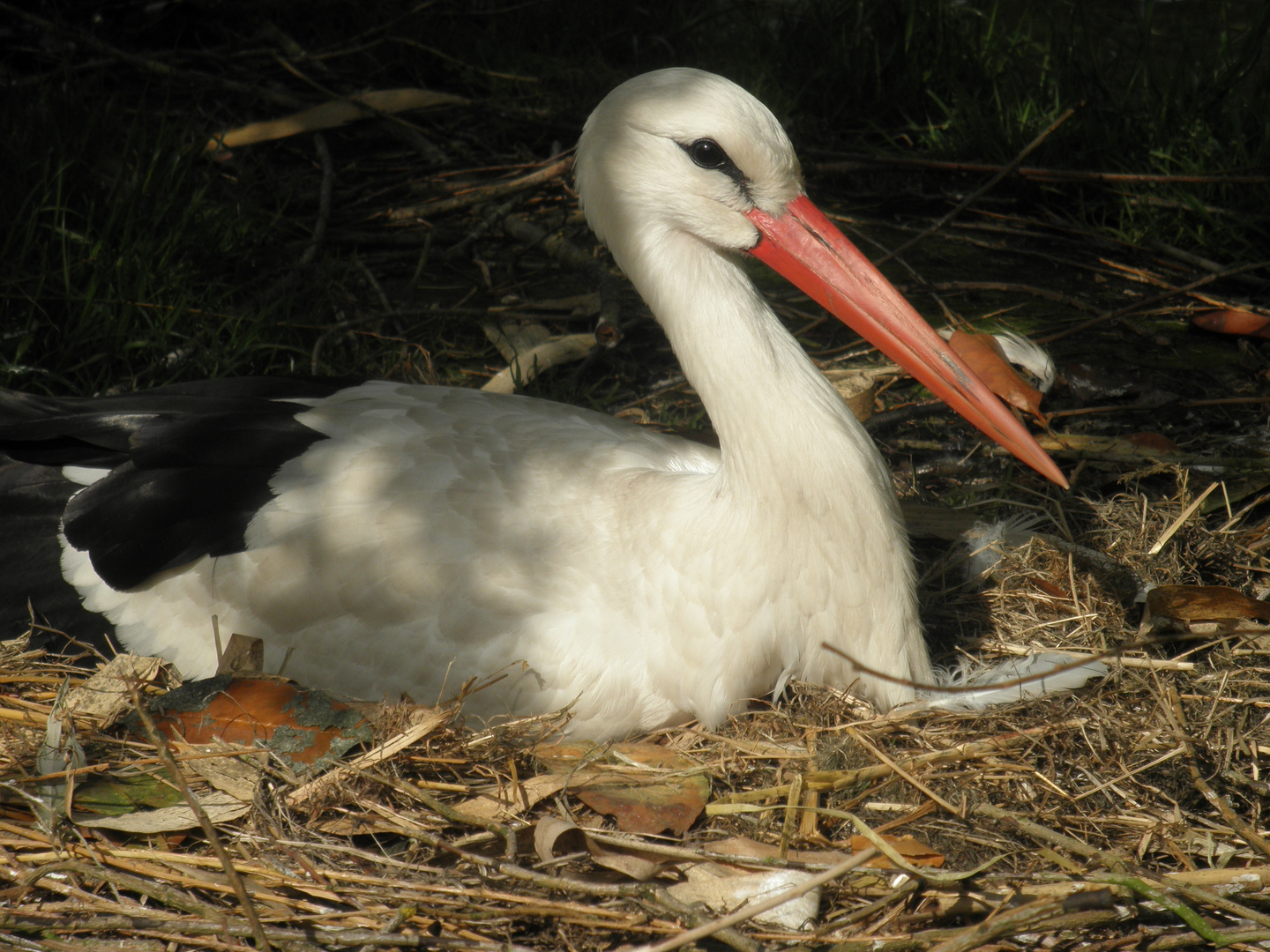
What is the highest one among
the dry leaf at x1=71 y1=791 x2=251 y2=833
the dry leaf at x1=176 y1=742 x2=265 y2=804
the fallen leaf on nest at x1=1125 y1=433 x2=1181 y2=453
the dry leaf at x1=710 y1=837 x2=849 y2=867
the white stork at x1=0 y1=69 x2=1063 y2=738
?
the white stork at x1=0 y1=69 x2=1063 y2=738

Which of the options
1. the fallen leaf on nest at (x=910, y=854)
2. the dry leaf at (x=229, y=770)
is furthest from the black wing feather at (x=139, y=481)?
the fallen leaf on nest at (x=910, y=854)

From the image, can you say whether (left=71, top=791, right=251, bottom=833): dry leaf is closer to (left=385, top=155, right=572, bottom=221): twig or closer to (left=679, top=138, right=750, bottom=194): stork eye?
(left=679, top=138, right=750, bottom=194): stork eye

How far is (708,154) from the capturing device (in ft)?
7.15

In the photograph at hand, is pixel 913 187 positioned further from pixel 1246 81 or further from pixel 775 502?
pixel 775 502

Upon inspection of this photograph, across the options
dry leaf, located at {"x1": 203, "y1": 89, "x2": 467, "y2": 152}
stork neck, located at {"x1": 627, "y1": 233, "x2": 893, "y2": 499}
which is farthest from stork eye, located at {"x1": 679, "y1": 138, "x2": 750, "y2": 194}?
dry leaf, located at {"x1": 203, "y1": 89, "x2": 467, "y2": 152}

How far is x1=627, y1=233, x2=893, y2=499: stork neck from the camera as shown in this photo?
7.21 feet

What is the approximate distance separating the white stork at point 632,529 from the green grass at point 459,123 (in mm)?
1147

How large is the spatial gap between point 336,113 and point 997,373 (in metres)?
2.99

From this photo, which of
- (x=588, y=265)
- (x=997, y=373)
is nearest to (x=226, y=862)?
(x=997, y=373)

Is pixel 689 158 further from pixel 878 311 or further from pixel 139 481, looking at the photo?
pixel 139 481

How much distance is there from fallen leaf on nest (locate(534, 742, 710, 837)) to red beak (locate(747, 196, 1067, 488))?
0.93 meters

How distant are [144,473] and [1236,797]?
2.39m

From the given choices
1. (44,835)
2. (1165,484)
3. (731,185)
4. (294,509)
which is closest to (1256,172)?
(1165,484)

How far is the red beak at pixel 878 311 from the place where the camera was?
219 centimetres
